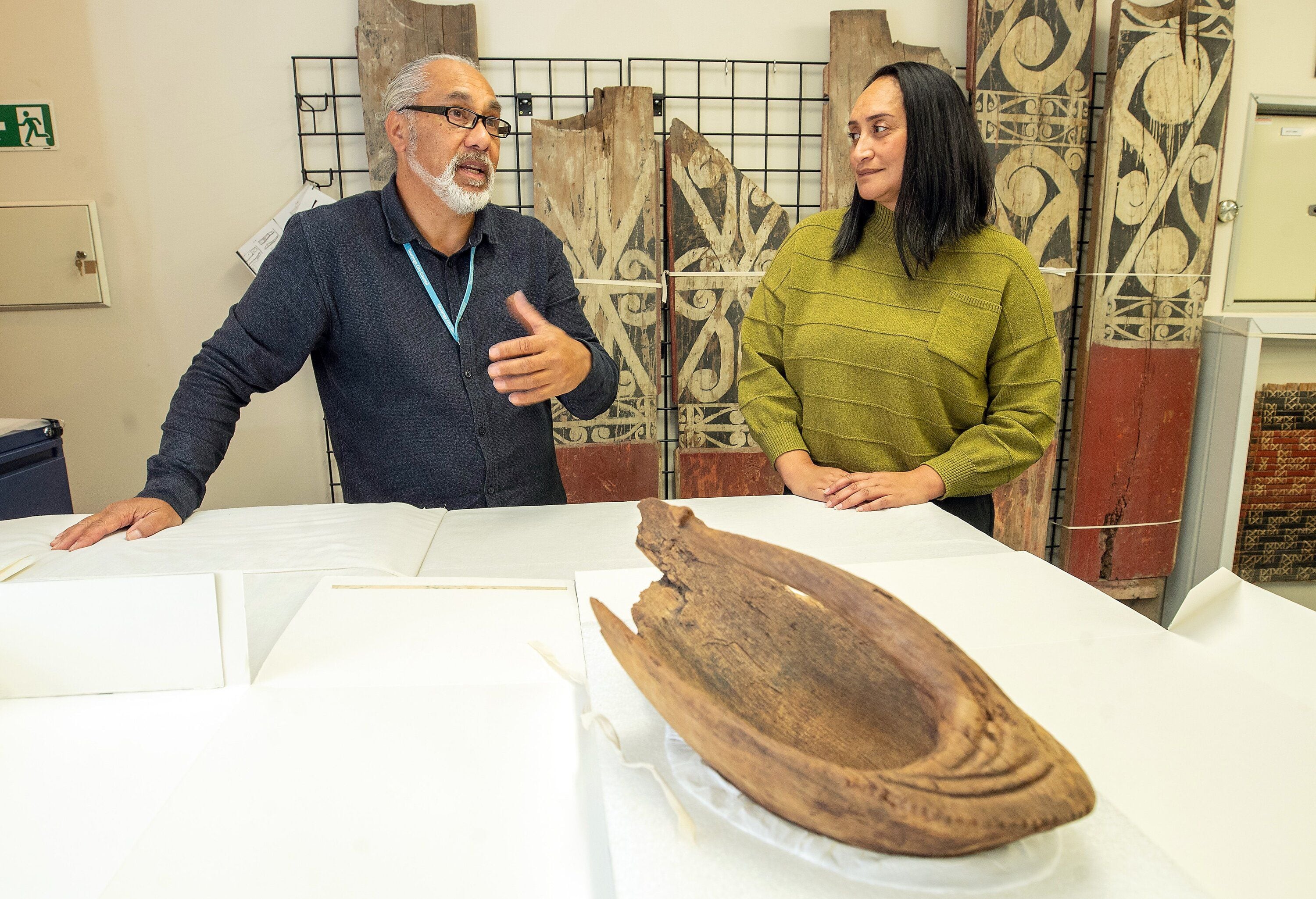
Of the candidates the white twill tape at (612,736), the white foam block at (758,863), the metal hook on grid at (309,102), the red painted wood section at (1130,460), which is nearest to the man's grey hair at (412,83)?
the metal hook on grid at (309,102)

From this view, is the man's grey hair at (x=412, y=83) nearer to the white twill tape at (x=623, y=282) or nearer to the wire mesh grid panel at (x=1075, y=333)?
the white twill tape at (x=623, y=282)

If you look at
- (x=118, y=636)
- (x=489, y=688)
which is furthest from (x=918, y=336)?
(x=118, y=636)

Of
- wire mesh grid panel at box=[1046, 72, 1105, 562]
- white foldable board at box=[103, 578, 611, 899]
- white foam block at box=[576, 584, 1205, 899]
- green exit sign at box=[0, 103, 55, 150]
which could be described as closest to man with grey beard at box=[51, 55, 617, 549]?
white foldable board at box=[103, 578, 611, 899]

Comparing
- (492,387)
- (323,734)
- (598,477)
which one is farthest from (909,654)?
(598,477)

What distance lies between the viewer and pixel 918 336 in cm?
152

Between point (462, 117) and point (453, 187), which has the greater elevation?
point (462, 117)

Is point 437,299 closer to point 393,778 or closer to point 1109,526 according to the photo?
point 393,778

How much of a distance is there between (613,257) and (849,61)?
38.0 inches

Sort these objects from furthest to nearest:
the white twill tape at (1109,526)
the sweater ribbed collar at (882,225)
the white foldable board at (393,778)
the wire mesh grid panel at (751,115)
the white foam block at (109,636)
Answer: the white twill tape at (1109,526), the wire mesh grid panel at (751,115), the sweater ribbed collar at (882,225), the white foam block at (109,636), the white foldable board at (393,778)

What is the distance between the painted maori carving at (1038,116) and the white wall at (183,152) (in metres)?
0.16

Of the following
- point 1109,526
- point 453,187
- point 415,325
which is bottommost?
point 1109,526

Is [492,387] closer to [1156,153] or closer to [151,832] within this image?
[151,832]

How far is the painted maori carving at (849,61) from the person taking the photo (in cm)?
249

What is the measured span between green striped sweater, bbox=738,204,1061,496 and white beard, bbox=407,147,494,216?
64cm
